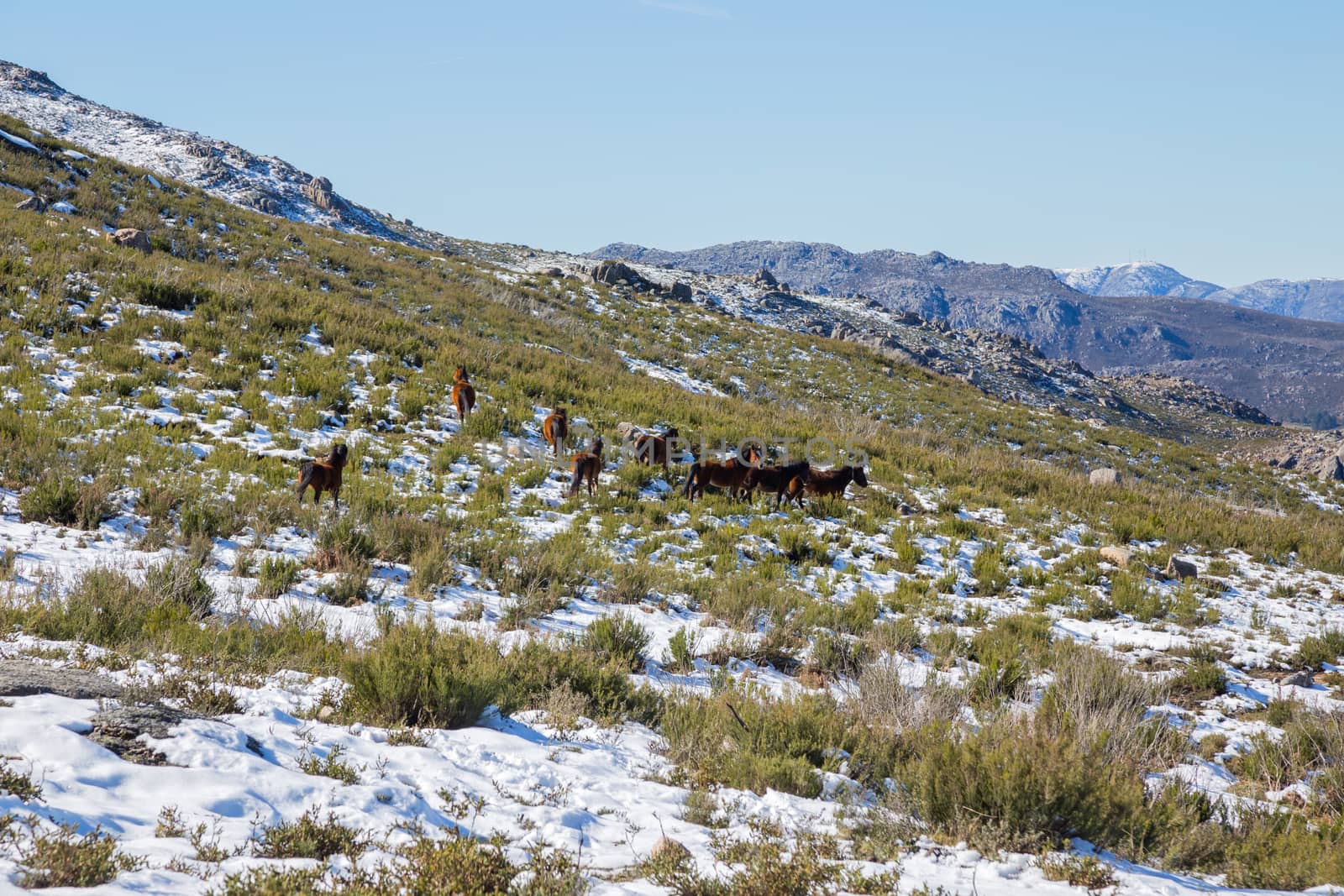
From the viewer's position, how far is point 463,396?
44.2 ft

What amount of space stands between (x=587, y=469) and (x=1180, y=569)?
903cm

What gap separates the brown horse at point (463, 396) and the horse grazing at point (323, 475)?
182 inches

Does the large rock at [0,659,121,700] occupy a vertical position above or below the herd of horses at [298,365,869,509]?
below

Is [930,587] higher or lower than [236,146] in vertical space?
lower

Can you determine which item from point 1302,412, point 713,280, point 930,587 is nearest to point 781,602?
point 930,587

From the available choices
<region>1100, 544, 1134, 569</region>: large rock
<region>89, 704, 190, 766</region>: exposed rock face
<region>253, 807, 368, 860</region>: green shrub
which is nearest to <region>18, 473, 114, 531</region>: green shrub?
<region>89, 704, 190, 766</region>: exposed rock face

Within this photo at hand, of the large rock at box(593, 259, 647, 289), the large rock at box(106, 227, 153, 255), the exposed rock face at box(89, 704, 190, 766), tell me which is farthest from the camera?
the large rock at box(593, 259, 647, 289)

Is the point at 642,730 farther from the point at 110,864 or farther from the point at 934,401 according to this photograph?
the point at 934,401

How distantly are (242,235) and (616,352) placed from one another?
13.7 m

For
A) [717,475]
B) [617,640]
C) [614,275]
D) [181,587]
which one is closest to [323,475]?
[181,587]

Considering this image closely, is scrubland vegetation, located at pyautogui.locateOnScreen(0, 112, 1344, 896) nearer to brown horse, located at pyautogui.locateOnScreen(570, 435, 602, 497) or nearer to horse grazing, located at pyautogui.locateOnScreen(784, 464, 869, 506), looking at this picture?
brown horse, located at pyautogui.locateOnScreen(570, 435, 602, 497)

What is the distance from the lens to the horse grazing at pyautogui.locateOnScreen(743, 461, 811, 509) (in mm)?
12039

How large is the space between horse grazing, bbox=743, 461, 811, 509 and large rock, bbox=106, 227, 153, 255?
57.2 feet

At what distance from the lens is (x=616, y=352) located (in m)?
26.0
